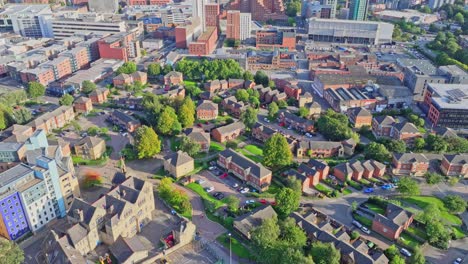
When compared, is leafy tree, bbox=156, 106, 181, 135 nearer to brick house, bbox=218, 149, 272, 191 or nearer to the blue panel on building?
brick house, bbox=218, 149, 272, 191

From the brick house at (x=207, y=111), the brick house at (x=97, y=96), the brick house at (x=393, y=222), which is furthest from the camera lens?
the brick house at (x=97, y=96)

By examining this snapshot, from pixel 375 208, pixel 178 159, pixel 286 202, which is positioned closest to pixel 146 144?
pixel 178 159

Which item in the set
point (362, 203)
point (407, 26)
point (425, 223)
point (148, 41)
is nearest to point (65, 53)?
point (148, 41)

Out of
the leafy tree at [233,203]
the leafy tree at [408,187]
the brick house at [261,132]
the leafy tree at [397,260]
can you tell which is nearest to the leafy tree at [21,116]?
the brick house at [261,132]

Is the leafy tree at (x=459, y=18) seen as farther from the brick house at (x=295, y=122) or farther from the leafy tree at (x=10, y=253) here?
the leafy tree at (x=10, y=253)

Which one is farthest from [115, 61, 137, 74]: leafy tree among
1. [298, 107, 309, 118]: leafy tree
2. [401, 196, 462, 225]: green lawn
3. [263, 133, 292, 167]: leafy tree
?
[401, 196, 462, 225]: green lawn

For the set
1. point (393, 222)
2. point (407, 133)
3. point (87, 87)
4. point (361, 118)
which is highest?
point (87, 87)

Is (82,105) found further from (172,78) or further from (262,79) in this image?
(262,79)
